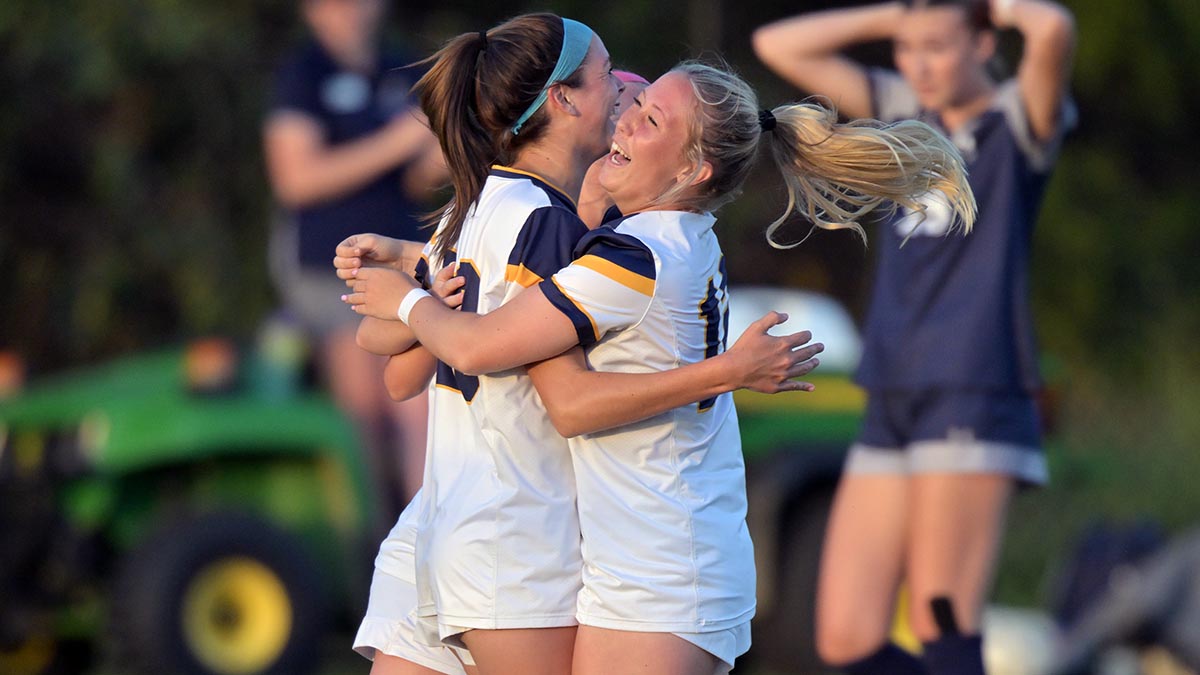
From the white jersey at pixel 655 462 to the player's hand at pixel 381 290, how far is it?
0.32 m

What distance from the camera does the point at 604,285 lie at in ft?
7.96

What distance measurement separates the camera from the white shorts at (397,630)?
9.19 feet

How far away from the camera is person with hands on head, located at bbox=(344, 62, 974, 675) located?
96.7 inches

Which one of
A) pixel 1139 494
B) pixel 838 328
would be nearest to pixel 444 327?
pixel 838 328

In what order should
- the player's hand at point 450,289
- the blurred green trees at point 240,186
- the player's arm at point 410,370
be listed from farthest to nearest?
the blurred green trees at point 240,186 → the player's arm at point 410,370 → the player's hand at point 450,289

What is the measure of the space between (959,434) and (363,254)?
1708mm

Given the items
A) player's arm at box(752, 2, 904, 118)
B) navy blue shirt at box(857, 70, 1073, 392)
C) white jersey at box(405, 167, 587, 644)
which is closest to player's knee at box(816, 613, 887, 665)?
navy blue shirt at box(857, 70, 1073, 392)

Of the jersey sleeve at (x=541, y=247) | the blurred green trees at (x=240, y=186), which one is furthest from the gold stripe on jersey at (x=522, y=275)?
the blurred green trees at (x=240, y=186)

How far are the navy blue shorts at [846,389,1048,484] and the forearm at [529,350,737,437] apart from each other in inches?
59.6

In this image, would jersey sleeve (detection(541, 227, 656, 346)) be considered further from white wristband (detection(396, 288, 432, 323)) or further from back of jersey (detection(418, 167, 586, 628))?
white wristband (detection(396, 288, 432, 323))

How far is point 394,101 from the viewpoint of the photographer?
5.51 meters

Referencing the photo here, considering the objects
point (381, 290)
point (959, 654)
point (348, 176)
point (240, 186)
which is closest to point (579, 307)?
point (381, 290)

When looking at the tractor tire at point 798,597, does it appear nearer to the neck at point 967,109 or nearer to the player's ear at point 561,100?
the neck at point 967,109

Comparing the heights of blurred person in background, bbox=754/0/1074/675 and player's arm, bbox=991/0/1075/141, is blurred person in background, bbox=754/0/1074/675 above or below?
below
